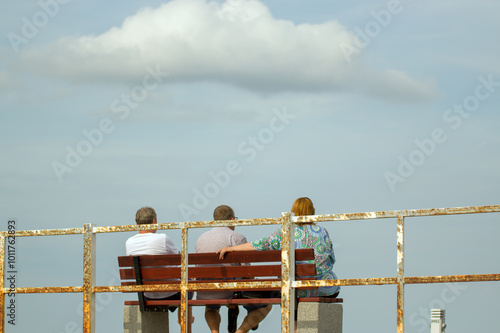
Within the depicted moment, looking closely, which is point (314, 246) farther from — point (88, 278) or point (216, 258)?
point (88, 278)

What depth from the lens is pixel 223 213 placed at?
28.0 feet

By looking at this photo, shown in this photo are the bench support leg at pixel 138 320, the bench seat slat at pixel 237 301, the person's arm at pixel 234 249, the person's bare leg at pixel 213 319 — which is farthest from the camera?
the person's bare leg at pixel 213 319

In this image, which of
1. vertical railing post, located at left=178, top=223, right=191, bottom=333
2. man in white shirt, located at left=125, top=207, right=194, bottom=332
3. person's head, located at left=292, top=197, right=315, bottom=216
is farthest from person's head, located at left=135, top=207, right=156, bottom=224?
person's head, located at left=292, top=197, right=315, bottom=216

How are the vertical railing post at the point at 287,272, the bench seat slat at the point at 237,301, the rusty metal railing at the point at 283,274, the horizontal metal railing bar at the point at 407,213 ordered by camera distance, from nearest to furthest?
1. the horizontal metal railing bar at the point at 407,213
2. the rusty metal railing at the point at 283,274
3. the vertical railing post at the point at 287,272
4. the bench seat slat at the point at 237,301

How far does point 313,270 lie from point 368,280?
0.71 m

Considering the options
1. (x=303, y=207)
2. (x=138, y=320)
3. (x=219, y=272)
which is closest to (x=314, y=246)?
(x=303, y=207)

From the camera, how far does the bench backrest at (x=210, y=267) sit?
7629mm

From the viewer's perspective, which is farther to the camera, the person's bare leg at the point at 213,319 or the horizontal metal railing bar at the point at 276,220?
the person's bare leg at the point at 213,319

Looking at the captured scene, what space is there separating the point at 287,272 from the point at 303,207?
0.73 meters

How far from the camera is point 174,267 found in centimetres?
820

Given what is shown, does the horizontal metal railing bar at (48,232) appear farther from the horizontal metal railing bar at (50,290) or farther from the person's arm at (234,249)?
the person's arm at (234,249)

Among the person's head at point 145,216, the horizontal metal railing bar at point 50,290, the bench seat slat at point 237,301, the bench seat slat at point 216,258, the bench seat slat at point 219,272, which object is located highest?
the person's head at point 145,216

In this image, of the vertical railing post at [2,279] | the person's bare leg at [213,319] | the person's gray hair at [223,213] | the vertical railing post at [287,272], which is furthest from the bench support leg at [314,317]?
the vertical railing post at [2,279]

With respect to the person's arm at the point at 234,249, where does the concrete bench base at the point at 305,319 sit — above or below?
below
